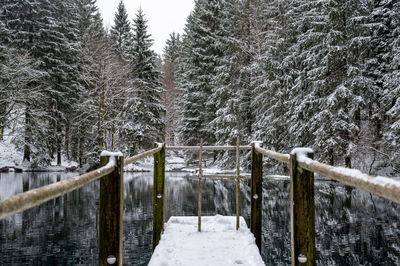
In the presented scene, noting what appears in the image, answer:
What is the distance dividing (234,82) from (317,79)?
6167mm

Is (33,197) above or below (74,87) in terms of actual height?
below

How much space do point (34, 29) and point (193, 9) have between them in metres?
14.8

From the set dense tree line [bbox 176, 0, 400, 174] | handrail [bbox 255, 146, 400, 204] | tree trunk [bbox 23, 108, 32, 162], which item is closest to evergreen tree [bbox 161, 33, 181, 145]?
dense tree line [bbox 176, 0, 400, 174]

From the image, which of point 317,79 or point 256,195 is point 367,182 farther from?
point 317,79

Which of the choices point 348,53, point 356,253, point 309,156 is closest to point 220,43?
point 348,53

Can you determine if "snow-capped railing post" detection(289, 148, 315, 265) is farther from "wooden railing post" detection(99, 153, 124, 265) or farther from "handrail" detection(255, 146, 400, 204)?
"wooden railing post" detection(99, 153, 124, 265)

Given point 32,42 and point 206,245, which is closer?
point 206,245

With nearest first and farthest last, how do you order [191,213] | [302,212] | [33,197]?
1. [33,197]
2. [302,212]
3. [191,213]

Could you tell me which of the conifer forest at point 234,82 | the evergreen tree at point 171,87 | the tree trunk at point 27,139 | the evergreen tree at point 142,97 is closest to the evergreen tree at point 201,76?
the conifer forest at point 234,82

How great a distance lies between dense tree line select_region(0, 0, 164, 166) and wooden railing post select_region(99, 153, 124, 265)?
1776 centimetres

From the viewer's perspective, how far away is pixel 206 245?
11.9 ft

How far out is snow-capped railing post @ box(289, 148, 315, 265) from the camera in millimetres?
1812

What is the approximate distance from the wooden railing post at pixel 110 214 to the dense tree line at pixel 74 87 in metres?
17.8

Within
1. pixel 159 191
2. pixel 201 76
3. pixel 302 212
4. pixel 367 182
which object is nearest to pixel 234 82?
pixel 201 76
